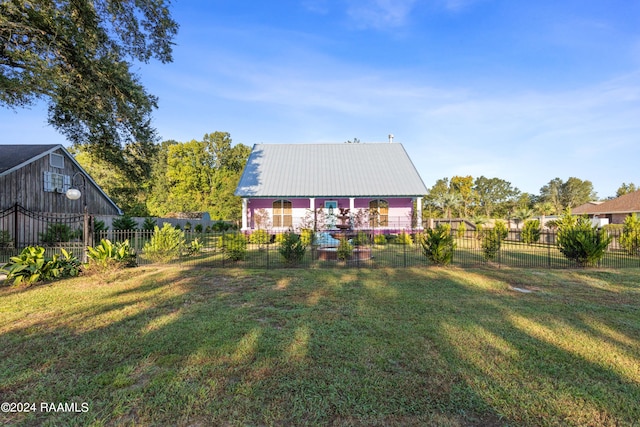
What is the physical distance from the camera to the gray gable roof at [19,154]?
1523 cm

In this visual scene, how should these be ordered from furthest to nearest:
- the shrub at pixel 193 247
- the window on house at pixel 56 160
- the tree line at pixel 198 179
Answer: the tree line at pixel 198 179
the window on house at pixel 56 160
the shrub at pixel 193 247

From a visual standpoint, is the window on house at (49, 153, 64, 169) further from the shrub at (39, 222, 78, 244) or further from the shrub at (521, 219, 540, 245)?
the shrub at (521, 219, 540, 245)

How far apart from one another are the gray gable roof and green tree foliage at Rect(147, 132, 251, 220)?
74.7 ft

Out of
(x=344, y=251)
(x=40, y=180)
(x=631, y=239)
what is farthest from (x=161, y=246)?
(x=631, y=239)

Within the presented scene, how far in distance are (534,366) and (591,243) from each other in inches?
373

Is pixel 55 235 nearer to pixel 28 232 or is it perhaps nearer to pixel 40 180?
pixel 28 232

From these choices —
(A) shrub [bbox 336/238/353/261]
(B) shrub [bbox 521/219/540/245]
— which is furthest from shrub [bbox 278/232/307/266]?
(B) shrub [bbox 521/219/540/245]

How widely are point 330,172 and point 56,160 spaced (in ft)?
56.6

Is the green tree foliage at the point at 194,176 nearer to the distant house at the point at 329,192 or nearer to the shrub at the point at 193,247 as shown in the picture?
the distant house at the point at 329,192

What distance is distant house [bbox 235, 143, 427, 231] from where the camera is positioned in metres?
21.0

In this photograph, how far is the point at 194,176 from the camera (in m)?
43.6

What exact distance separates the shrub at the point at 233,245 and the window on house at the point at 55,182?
1319cm

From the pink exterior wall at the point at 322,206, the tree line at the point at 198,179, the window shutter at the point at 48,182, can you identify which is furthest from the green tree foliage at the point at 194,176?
the window shutter at the point at 48,182

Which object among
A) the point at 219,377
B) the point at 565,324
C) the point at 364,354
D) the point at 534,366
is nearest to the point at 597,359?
the point at 534,366
